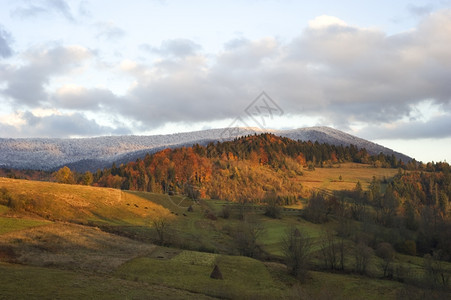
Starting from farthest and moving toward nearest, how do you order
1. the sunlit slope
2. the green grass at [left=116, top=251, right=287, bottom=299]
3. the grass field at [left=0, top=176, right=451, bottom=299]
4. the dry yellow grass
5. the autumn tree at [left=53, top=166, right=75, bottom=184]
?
the autumn tree at [left=53, top=166, right=75, bottom=184]
the sunlit slope
the green grass at [left=116, top=251, right=287, bottom=299]
the dry yellow grass
the grass field at [left=0, top=176, right=451, bottom=299]

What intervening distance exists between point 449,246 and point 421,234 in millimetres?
10684

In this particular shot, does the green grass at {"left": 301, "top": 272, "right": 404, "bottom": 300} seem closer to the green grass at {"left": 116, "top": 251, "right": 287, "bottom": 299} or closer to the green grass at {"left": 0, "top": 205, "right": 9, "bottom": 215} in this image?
the green grass at {"left": 116, "top": 251, "right": 287, "bottom": 299}

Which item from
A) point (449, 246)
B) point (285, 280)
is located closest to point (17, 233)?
point (285, 280)

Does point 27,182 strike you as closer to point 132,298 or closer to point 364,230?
point 132,298

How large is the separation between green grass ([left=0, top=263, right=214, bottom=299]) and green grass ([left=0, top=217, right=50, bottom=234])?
19410mm

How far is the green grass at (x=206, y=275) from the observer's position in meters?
50.2

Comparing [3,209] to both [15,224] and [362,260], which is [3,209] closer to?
[15,224]

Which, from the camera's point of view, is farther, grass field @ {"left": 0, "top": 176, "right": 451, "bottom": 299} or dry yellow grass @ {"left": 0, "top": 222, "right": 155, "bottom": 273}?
dry yellow grass @ {"left": 0, "top": 222, "right": 155, "bottom": 273}

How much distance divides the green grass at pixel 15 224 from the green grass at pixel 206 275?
21.2 m

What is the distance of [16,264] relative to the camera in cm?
4375

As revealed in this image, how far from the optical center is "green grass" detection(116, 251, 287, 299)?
1975 inches

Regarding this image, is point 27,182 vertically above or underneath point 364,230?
above

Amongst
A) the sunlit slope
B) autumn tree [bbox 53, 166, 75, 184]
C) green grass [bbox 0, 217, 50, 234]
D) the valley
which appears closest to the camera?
the valley

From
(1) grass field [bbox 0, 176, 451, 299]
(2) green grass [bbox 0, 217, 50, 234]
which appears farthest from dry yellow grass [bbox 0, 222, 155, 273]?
(2) green grass [bbox 0, 217, 50, 234]
